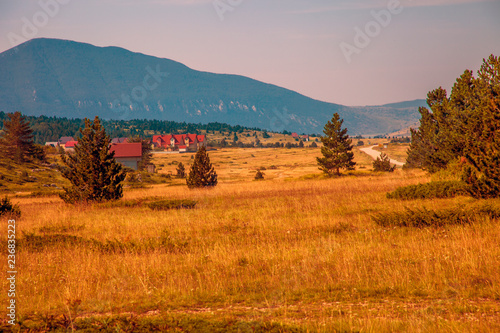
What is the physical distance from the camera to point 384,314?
5.41m

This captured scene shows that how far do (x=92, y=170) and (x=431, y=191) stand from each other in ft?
59.8

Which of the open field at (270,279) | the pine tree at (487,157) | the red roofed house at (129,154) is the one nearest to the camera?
the open field at (270,279)

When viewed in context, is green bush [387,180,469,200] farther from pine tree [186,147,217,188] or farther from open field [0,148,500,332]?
pine tree [186,147,217,188]

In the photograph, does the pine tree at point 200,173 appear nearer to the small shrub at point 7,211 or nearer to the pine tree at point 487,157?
the small shrub at point 7,211

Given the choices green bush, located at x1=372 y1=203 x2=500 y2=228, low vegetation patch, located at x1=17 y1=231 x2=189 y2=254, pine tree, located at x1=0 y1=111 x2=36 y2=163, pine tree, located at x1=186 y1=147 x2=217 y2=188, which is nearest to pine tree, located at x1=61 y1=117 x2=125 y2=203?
low vegetation patch, located at x1=17 y1=231 x2=189 y2=254

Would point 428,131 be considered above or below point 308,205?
above

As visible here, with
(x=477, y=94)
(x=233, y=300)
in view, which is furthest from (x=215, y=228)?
(x=477, y=94)

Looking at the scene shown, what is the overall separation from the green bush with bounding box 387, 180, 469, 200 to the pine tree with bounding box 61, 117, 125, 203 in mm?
15326

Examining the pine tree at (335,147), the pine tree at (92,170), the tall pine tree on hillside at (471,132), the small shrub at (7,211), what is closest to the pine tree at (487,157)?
the tall pine tree on hillside at (471,132)

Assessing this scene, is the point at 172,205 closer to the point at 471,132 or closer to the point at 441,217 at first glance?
the point at 441,217

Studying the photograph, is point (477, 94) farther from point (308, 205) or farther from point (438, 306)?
point (438, 306)

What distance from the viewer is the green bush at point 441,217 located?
37.8ft

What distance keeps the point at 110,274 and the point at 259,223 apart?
662 centimetres

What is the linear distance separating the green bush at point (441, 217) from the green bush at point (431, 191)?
5097 mm
